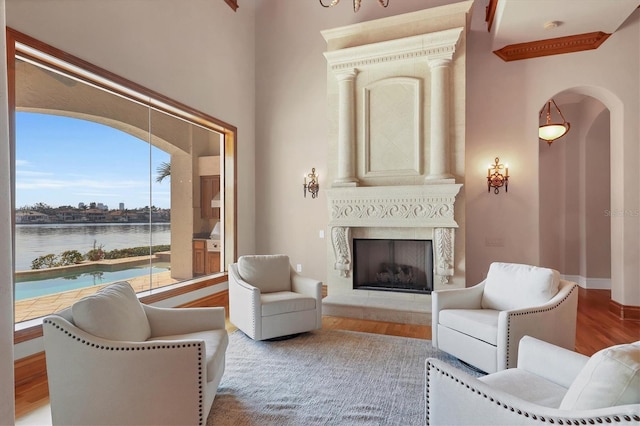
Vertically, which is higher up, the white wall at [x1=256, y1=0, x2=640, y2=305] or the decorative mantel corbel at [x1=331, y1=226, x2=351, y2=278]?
the white wall at [x1=256, y1=0, x2=640, y2=305]

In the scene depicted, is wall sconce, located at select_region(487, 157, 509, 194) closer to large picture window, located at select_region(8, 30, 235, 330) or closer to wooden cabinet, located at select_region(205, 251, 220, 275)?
large picture window, located at select_region(8, 30, 235, 330)

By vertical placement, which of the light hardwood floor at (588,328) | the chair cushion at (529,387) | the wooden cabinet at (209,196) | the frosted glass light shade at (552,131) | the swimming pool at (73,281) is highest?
the frosted glass light shade at (552,131)

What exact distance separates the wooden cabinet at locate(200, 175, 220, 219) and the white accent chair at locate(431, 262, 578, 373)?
11.9ft

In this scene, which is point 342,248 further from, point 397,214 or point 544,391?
point 544,391

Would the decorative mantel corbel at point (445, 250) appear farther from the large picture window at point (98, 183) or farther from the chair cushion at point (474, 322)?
the large picture window at point (98, 183)

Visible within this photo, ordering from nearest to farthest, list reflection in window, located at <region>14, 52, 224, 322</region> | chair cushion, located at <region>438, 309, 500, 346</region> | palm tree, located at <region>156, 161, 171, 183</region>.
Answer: chair cushion, located at <region>438, 309, 500, 346</region>
reflection in window, located at <region>14, 52, 224, 322</region>
palm tree, located at <region>156, 161, 171, 183</region>

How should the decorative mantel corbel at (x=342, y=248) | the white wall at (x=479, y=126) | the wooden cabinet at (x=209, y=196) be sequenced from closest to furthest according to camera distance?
1. the white wall at (x=479, y=126)
2. the decorative mantel corbel at (x=342, y=248)
3. the wooden cabinet at (x=209, y=196)

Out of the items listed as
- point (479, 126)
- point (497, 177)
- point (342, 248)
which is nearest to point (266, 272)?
point (342, 248)

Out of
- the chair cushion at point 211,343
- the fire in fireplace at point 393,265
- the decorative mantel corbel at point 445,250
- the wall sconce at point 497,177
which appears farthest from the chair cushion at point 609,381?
the wall sconce at point 497,177

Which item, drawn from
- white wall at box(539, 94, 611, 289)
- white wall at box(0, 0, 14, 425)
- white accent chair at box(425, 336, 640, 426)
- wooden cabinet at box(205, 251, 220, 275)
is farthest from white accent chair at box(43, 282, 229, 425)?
white wall at box(539, 94, 611, 289)

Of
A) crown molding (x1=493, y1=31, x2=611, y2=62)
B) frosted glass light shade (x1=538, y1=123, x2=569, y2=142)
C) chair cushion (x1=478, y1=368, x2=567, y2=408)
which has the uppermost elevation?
crown molding (x1=493, y1=31, x2=611, y2=62)

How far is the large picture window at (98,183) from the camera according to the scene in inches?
111

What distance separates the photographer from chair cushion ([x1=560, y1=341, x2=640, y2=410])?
107cm

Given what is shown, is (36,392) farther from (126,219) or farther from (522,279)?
(522,279)
